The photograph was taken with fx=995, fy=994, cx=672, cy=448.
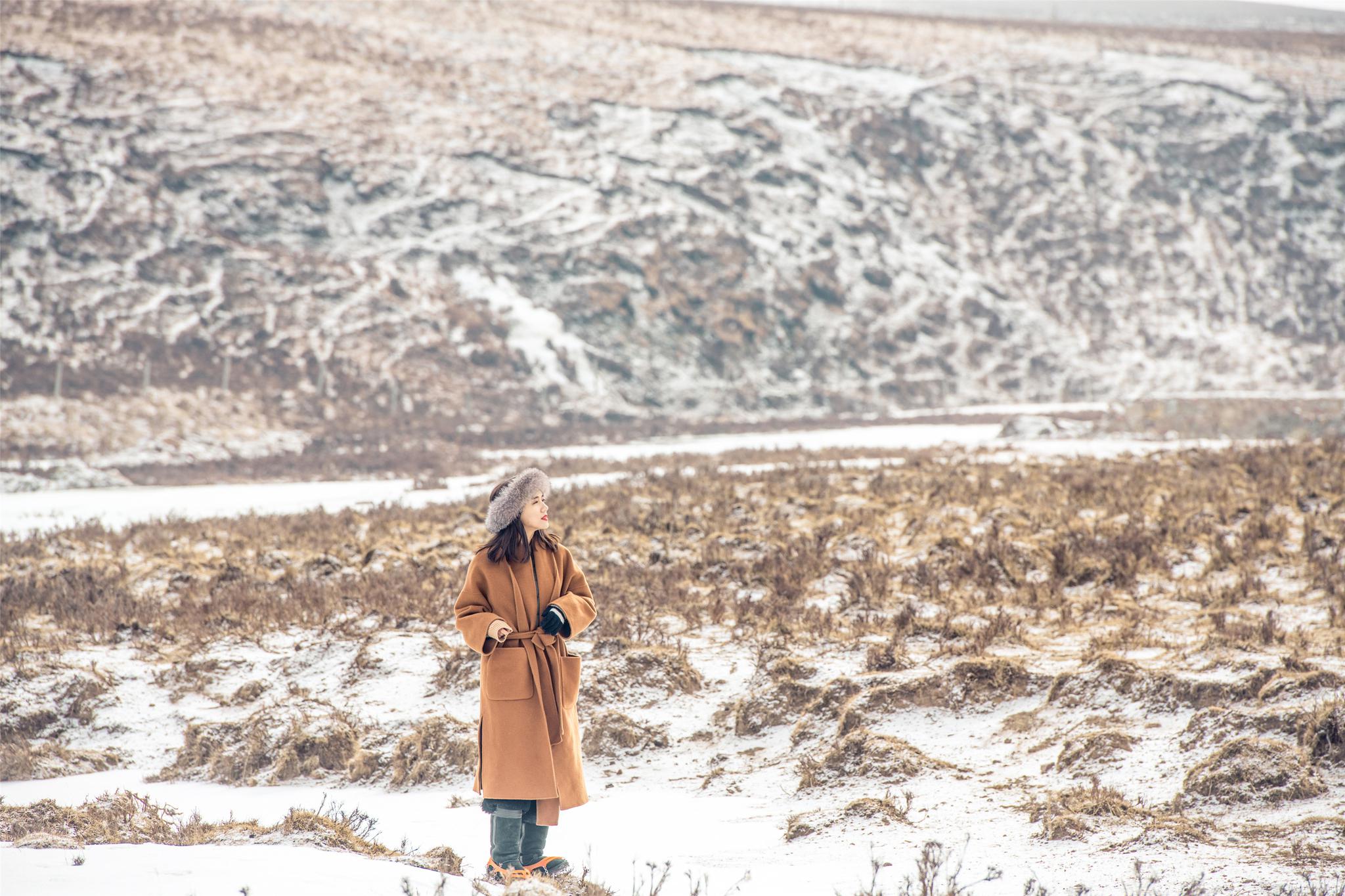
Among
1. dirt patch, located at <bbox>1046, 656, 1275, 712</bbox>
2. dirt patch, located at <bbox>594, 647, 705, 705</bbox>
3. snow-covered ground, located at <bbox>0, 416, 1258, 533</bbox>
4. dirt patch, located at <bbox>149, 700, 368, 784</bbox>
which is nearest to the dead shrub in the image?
dirt patch, located at <bbox>149, 700, 368, 784</bbox>

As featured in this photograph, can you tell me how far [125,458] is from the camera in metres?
27.3

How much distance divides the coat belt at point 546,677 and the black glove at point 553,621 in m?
0.08

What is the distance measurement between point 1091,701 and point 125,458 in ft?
90.0

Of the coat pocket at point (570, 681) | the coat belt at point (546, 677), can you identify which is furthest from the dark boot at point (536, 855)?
the coat pocket at point (570, 681)

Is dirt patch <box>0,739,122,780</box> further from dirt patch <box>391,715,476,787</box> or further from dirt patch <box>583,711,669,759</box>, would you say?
dirt patch <box>583,711,669,759</box>

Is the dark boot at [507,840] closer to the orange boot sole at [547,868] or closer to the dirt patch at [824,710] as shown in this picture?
the orange boot sole at [547,868]

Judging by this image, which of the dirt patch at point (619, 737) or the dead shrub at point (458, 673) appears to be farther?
the dead shrub at point (458, 673)

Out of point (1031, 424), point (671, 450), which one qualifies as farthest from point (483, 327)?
point (1031, 424)

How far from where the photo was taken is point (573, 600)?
15.2 feet

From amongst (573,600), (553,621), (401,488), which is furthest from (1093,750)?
(401,488)

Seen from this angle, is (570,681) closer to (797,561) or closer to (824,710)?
(824,710)

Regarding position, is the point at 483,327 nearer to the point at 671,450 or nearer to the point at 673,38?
the point at 671,450

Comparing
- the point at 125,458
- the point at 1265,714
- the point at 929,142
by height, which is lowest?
the point at 125,458

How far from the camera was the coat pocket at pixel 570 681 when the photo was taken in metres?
4.60
